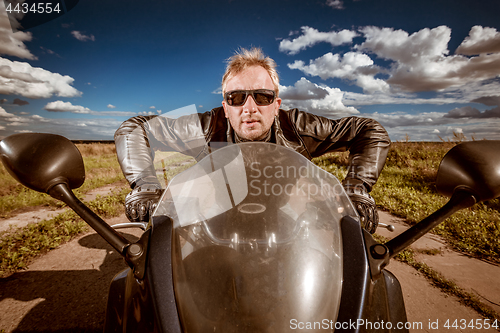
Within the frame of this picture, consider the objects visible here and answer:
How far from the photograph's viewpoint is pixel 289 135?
8.80 ft

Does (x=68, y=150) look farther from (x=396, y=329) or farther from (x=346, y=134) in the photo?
(x=346, y=134)

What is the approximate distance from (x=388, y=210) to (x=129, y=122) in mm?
4231

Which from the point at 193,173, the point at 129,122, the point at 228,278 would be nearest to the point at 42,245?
the point at 129,122

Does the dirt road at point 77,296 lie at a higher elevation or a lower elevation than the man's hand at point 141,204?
lower

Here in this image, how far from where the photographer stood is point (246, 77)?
2217mm

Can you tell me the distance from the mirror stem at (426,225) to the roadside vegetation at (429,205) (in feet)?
8.81

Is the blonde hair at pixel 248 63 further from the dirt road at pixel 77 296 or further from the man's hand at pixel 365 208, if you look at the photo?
the dirt road at pixel 77 296

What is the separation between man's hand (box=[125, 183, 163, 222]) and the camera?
1103 mm

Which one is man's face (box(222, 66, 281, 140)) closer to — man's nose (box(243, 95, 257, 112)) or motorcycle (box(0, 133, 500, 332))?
man's nose (box(243, 95, 257, 112))

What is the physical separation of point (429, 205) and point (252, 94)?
12.9 ft

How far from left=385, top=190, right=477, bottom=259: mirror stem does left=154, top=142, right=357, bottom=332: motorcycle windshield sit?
16cm

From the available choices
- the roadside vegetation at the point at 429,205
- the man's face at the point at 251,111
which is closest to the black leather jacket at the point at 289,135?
the man's face at the point at 251,111

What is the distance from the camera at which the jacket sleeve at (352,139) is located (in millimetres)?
1934

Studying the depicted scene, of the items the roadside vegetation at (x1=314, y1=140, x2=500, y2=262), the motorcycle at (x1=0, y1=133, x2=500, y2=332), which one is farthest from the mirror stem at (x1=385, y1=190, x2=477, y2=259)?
the roadside vegetation at (x1=314, y1=140, x2=500, y2=262)
